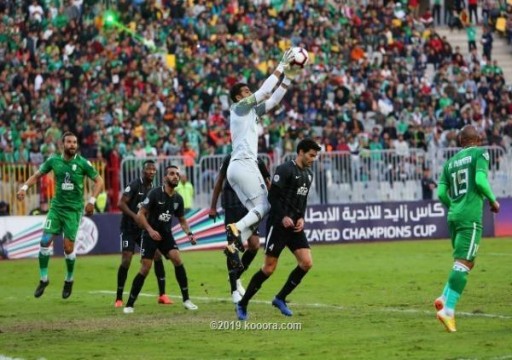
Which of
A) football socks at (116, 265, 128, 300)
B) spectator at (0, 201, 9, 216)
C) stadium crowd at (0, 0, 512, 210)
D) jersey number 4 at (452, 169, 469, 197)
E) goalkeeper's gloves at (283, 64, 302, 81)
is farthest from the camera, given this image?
stadium crowd at (0, 0, 512, 210)

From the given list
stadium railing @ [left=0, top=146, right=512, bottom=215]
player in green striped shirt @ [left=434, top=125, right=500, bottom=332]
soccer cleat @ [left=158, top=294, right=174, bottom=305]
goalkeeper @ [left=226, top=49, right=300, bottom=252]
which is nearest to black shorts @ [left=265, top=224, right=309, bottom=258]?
goalkeeper @ [left=226, top=49, right=300, bottom=252]

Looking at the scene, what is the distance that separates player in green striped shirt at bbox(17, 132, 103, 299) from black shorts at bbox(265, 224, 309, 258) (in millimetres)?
4615

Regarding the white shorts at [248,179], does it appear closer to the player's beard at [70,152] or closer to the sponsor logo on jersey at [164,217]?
the sponsor logo on jersey at [164,217]

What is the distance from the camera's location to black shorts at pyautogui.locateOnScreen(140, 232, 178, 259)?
18359 mm

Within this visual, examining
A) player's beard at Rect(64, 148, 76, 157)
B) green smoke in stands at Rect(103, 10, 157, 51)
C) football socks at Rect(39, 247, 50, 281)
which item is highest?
green smoke in stands at Rect(103, 10, 157, 51)

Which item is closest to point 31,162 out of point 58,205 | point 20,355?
point 58,205

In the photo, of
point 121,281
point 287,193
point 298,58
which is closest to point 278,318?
point 287,193

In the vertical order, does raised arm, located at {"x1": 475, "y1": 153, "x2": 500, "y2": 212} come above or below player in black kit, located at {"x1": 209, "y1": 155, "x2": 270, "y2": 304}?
above

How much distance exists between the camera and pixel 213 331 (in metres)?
15.2

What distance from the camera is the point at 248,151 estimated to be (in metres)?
16.5

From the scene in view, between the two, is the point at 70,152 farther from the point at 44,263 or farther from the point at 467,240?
the point at 467,240

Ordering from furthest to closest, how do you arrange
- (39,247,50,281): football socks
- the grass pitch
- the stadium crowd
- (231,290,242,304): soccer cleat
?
the stadium crowd < (39,247,50,281): football socks < (231,290,242,304): soccer cleat < the grass pitch

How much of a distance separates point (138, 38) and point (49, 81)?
158 inches

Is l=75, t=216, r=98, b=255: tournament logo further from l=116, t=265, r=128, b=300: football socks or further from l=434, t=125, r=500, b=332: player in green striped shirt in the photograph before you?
l=434, t=125, r=500, b=332: player in green striped shirt
